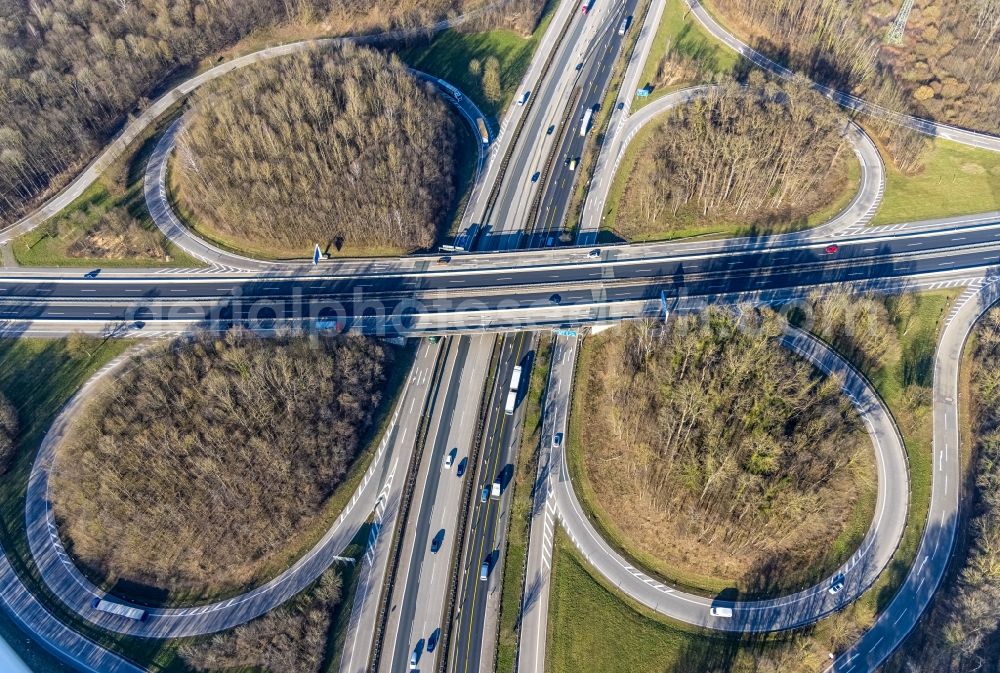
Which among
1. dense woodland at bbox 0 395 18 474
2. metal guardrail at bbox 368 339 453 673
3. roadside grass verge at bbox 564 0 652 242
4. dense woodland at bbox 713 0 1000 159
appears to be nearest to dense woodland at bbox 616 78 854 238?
roadside grass verge at bbox 564 0 652 242

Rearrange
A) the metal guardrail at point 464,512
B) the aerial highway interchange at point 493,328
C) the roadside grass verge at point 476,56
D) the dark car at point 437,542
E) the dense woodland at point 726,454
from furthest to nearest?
the roadside grass verge at point 476,56
the dark car at point 437,542
the dense woodland at point 726,454
the aerial highway interchange at point 493,328
the metal guardrail at point 464,512

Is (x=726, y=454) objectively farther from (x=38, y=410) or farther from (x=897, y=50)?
(x=897, y=50)

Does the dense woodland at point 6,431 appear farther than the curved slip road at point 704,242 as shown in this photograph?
No

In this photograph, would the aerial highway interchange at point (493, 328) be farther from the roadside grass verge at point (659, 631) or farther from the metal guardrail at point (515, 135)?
the roadside grass verge at point (659, 631)

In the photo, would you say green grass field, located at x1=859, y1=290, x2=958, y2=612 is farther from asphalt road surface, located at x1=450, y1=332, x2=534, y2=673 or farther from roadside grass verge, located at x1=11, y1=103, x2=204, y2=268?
roadside grass verge, located at x1=11, y1=103, x2=204, y2=268

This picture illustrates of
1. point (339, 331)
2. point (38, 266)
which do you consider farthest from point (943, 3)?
point (38, 266)

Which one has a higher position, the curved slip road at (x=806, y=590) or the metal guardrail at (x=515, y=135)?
the metal guardrail at (x=515, y=135)

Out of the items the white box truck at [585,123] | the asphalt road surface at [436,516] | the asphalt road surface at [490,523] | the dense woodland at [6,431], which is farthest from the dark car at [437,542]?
the white box truck at [585,123]
